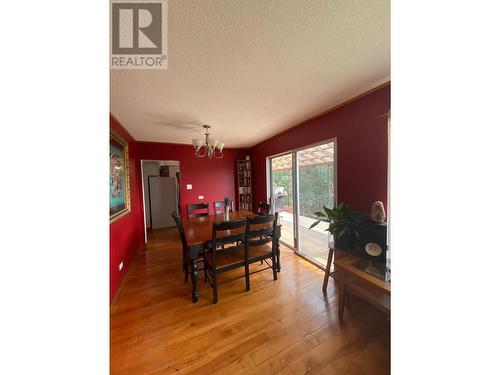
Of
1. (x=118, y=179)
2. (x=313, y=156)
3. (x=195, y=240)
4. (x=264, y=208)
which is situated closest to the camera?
(x=195, y=240)

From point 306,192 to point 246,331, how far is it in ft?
6.91

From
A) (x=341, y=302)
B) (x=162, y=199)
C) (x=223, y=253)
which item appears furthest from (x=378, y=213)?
(x=162, y=199)

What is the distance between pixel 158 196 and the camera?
4.78m

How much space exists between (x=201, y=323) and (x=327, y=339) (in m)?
1.15

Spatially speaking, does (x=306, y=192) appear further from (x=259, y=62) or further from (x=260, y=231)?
(x=259, y=62)

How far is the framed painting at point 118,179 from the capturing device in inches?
84.7

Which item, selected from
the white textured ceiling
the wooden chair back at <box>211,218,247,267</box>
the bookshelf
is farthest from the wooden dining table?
the bookshelf

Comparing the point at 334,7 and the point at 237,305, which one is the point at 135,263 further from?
the point at 334,7

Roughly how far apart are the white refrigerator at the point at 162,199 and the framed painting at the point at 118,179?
2.09m

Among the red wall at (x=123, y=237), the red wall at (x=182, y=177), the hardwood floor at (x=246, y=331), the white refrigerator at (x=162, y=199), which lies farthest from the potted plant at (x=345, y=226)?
the white refrigerator at (x=162, y=199)

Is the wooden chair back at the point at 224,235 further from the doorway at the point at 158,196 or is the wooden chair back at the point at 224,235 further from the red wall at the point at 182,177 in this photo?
the doorway at the point at 158,196
